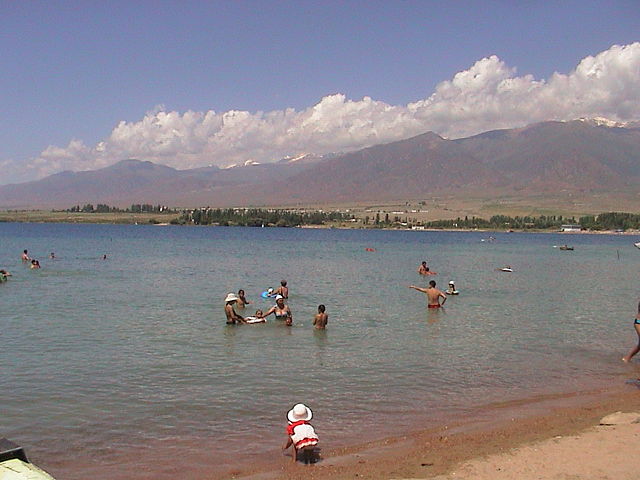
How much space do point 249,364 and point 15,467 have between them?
13.4 meters

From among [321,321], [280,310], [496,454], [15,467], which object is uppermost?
[15,467]

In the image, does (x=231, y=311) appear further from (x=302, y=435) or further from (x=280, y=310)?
(x=302, y=435)

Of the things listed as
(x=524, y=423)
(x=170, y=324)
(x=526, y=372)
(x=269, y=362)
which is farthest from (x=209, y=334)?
(x=524, y=423)

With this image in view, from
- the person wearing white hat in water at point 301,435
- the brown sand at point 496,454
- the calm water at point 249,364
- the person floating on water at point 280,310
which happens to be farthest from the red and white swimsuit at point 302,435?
the person floating on water at point 280,310

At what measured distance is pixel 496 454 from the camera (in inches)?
471

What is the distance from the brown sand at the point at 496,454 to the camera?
431 inches

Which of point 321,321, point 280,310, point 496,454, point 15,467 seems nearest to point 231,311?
point 280,310

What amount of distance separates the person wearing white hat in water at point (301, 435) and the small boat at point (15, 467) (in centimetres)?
576

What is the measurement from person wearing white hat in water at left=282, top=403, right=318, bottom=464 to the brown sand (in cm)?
24

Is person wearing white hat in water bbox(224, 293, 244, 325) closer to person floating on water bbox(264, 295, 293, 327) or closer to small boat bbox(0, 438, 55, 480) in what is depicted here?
person floating on water bbox(264, 295, 293, 327)

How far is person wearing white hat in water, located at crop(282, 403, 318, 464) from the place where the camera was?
479 inches

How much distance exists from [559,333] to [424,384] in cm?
1135

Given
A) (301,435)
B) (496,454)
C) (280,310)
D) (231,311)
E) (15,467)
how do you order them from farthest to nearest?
1. (280,310)
2. (231,311)
3. (301,435)
4. (496,454)
5. (15,467)

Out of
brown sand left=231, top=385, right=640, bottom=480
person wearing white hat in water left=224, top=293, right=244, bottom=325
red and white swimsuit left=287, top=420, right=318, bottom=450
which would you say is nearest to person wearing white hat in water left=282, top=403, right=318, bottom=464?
red and white swimsuit left=287, top=420, right=318, bottom=450
